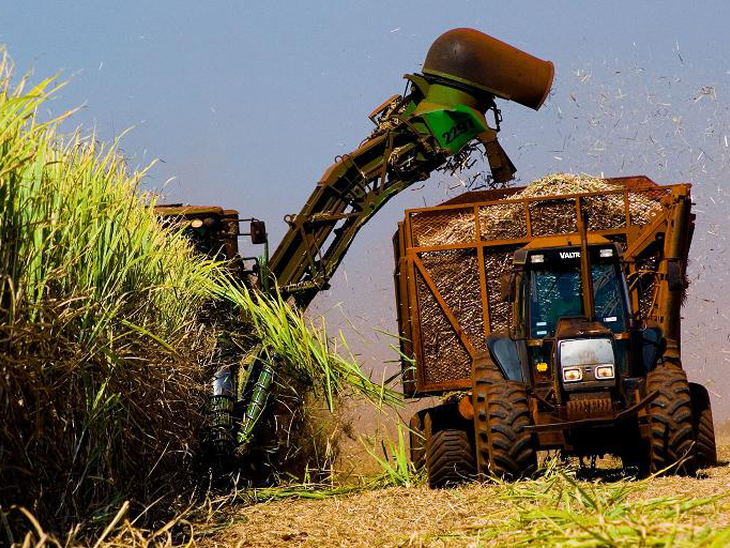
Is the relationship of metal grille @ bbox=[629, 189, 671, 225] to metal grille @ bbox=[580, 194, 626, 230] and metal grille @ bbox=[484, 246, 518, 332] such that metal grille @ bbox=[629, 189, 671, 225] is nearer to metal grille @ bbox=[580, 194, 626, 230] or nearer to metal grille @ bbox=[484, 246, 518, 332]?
metal grille @ bbox=[580, 194, 626, 230]

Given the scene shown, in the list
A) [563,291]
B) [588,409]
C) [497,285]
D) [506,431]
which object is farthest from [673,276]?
[506,431]

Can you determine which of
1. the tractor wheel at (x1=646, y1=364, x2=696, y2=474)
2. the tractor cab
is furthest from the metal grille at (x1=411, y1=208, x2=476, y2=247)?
the tractor wheel at (x1=646, y1=364, x2=696, y2=474)

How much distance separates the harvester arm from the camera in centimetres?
1384

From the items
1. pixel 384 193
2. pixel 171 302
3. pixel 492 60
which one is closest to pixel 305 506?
pixel 171 302

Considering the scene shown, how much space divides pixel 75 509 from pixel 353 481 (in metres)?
5.32

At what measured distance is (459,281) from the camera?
36.0 feet

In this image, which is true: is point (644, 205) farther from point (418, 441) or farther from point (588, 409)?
point (418, 441)

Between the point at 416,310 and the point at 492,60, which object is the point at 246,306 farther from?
the point at 492,60

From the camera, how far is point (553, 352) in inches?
369

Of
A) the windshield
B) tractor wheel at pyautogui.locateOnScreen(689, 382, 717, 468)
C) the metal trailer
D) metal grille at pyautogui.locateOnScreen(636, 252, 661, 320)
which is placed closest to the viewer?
the metal trailer

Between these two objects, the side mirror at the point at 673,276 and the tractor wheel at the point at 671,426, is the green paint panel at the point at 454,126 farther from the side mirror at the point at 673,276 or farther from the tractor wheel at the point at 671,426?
the tractor wheel at the point at 671,426

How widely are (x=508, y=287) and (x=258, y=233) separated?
387cm

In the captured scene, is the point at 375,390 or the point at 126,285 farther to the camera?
the point at 375,390

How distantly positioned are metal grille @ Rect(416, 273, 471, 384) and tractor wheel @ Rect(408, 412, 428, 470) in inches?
20.7
